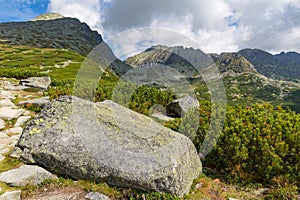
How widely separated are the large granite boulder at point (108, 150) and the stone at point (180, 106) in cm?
Result: 537

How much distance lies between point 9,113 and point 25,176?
262 inches

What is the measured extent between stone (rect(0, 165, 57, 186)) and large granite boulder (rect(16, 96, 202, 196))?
0.25 metres

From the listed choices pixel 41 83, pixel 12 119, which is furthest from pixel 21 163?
pixel 41 83

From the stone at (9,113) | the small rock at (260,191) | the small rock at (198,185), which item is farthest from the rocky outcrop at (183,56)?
the stone at (9,113)

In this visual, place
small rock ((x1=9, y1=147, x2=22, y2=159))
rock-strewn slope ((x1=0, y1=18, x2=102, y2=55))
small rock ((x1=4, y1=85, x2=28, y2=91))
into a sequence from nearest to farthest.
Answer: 1. small rock ((x1=9, y1=147, x2=22, y2=159))
2. small rock ((x1=4, y1=85, x2=28, y2=91))
3. rock-strewn slope ((x1=0, y1=18, x2=102, y2=55))

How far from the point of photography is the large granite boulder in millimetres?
6062

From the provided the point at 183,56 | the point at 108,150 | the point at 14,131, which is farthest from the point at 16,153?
the point at 183,56

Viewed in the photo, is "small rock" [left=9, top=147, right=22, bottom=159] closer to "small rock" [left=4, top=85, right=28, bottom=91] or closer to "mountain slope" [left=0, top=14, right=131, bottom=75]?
"small rock" [left=4, top=85, right=28, bottom=91]

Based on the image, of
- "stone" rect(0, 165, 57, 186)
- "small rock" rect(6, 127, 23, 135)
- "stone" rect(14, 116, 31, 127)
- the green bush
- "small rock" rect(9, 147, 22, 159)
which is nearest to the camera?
"stone" rect(0, 165, 57, 186)

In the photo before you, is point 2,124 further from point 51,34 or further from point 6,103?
point 51,34

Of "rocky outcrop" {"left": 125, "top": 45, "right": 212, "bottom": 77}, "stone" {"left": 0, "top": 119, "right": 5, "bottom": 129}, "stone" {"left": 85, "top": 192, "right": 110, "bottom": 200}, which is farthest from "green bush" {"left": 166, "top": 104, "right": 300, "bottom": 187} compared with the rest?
"stone" {"left": 0, "top": 119, "right": 5, "bottom": 129}

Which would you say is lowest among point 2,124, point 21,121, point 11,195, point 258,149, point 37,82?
→ point 11,195

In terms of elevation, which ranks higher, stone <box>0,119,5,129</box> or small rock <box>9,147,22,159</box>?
small rock <box>9,147,22,159</box>

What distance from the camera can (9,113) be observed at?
11.6 m
